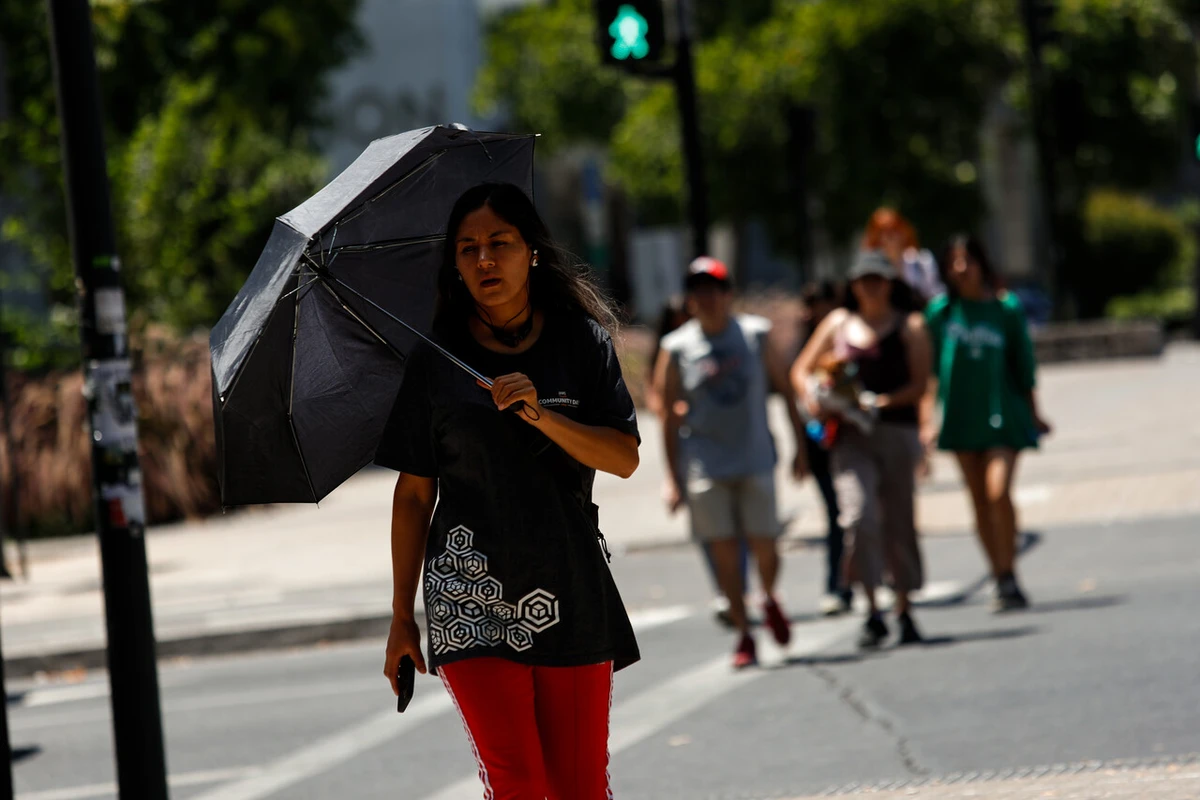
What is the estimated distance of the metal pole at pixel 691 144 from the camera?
515 inches

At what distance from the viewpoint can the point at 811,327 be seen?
36.1ft

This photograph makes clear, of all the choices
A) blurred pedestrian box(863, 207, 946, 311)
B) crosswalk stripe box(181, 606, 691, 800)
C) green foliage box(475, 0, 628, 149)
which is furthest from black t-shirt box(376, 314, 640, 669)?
green foliage box(475, 0, 628, 149)

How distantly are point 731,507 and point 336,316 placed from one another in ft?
15.5

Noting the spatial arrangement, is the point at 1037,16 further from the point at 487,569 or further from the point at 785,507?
the point at 487,569

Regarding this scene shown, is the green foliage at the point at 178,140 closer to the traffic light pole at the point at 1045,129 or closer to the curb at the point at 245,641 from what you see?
the curb at the point at 245,641

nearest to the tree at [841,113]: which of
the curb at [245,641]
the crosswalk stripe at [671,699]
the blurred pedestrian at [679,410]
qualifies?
the blurred pedestrian at [679,410]

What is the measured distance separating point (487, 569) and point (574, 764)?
0.49 meters

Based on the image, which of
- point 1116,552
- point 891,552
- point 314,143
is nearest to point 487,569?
point 891,552

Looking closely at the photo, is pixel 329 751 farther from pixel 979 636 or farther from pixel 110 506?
pixel 979 636

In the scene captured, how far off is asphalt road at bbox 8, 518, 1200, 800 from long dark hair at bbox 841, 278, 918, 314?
158cm

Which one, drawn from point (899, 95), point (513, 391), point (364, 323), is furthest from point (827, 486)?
point (899, 95)

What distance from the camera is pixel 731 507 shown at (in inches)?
352

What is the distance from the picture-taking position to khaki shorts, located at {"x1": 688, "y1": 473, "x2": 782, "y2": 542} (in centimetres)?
889

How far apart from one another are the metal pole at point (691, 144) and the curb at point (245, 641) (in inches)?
143
